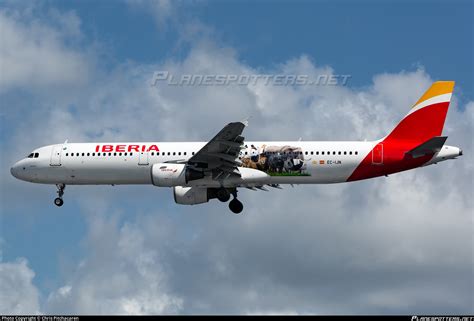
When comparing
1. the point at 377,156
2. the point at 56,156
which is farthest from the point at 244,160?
the point at 56,156

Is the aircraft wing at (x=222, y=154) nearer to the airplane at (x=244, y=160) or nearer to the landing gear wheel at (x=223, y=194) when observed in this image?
the airplane at (x=244, y=160)

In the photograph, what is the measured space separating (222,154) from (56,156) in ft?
38.2

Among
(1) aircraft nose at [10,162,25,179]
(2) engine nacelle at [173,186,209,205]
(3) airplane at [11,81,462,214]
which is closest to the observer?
(3) airplane at [11,81,462,214]

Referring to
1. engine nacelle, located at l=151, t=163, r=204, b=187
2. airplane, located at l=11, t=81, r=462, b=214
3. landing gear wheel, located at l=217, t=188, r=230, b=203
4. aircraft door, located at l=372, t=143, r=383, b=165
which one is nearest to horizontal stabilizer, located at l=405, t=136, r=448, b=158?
airplane, located at l=11, t=81, r=462, b=214

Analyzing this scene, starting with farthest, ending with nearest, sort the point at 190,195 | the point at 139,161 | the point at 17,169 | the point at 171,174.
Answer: the point at 17,169 < the point at 190,195 < the point at 139,161 < the point at 171,174

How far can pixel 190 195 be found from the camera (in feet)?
179

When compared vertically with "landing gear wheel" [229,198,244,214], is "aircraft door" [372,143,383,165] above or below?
above

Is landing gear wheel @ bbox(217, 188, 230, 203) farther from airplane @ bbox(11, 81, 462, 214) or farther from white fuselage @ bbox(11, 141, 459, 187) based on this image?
white fuselage @ bbox(11, 141, 459, 187)

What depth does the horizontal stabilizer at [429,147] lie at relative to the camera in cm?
5003

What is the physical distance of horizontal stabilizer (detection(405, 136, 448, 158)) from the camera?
50.0 meters

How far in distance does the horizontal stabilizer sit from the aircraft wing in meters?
10.4

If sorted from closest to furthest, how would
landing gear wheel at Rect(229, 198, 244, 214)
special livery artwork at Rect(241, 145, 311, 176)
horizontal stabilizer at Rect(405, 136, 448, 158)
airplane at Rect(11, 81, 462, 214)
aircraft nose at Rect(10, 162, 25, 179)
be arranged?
horizontal stabilizer at Rect(405, 136, 448, 158)
airplane at Rect(11, 81, 462, 214)
special livery artwork at Rect(241, 145, 311, 176)
landing gear wheel at Rect(229, 198, 244, 214)
aircraft nose at Rect(10, 162, 25, 179)

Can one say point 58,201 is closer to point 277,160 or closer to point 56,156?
point 56,156

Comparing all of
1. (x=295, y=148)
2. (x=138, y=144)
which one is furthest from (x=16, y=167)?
(x=295, y=148)
